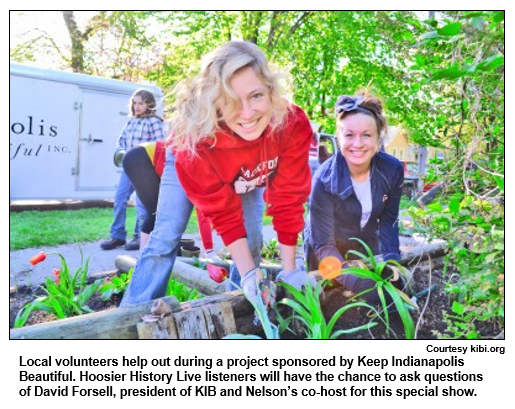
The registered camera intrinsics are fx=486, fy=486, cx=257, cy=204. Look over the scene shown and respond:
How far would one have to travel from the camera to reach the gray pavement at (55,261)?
11.1 ft

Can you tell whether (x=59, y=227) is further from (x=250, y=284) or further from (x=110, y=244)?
(x=250, y=284)

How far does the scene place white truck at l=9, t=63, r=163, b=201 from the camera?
22.3 feet

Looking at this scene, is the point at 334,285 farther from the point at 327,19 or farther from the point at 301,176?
the point at 327,19

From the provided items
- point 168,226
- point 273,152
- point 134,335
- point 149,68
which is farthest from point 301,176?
point 149,68

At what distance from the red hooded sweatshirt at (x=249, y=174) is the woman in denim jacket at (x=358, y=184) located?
0.25 meters

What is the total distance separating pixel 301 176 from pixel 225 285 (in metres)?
0.83

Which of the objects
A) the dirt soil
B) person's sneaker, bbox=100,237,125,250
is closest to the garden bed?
the dirt soil

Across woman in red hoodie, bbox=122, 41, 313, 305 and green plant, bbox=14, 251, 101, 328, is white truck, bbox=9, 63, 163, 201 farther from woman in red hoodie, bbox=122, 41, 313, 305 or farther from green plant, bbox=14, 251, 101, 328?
woman in red hoodie, bbox=122, 41, 313, 305

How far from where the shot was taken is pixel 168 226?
7.36ft

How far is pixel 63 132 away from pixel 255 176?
595 centimetres

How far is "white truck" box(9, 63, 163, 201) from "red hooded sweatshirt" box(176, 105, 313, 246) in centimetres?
477

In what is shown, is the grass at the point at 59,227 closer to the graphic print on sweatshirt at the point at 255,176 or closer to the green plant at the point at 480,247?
the graphic print on sweatshirt at the point at 255,176

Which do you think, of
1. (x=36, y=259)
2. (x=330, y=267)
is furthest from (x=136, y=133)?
(x=330, y=267)
